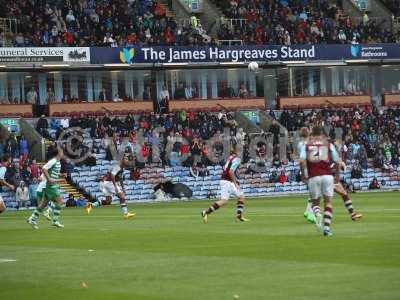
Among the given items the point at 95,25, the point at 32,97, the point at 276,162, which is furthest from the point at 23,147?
the point at 276,162

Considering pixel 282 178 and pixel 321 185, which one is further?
pixel 282 178

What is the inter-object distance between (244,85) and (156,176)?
16855 mm

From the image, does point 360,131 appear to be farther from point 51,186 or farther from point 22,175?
point 51,186

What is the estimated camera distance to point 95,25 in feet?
216

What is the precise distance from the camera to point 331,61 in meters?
72.7

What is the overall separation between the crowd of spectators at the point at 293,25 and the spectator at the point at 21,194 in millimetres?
23724

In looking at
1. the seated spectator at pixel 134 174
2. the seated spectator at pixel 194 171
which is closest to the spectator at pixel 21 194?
the seated spectator at pixel 134 174

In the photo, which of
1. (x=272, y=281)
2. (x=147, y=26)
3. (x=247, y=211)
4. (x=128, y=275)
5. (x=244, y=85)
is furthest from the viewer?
(x=244, y=85)

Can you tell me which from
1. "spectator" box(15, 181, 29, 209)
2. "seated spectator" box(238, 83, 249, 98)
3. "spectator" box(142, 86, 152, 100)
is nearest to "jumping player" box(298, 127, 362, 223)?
"spectator" box(15, 181, 29, 209)

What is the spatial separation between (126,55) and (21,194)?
16549 mm

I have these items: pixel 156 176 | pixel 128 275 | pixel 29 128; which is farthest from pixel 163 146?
pixel 128 275

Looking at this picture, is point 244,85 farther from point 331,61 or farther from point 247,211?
point 247,211

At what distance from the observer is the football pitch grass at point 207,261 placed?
14.6m

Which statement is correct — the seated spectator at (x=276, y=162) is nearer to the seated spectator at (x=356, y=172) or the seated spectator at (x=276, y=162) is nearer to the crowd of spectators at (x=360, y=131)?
the crowd of spectators at (x=360, y=131)
